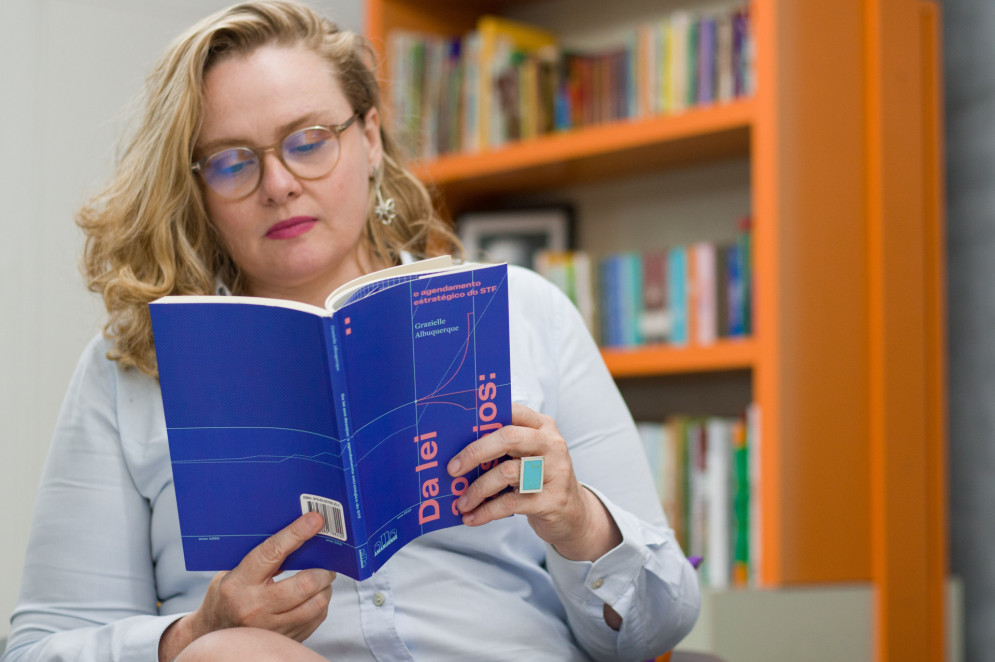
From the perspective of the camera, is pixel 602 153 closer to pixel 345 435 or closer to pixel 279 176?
pixel 279 176

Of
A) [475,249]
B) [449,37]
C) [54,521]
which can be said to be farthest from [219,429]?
[449,37]

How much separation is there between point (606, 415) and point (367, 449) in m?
0.44

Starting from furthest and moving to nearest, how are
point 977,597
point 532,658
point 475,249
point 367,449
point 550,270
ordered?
point 475,249 → point 550,270 → point 977,597 → point 532,658 → point 367,449

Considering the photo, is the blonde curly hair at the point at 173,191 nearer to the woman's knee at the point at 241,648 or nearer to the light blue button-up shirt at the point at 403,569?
the light blue button-up shirt at the point at 403,569

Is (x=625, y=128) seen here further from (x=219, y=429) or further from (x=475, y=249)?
(x=219, y=429)


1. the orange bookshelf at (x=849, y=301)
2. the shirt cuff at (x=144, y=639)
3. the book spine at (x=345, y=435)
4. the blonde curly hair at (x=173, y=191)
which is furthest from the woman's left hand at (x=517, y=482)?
the orange bookshelf at (x=849, y=301)

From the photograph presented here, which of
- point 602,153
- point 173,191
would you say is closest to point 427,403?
point 173,191

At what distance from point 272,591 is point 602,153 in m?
1.73

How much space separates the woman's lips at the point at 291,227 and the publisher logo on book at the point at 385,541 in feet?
1.40

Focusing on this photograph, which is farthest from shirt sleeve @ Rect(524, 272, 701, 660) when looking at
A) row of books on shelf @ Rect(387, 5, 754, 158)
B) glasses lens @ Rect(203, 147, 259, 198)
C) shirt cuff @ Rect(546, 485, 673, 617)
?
row of books on shelf @ Rect(387, 5, 754, 158)

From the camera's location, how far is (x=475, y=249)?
2811mm

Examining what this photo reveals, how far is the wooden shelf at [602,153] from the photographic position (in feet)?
7.31

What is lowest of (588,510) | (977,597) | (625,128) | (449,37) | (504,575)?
(977,597)

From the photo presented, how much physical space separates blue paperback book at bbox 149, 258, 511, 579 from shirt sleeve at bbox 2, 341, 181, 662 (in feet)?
0.73
